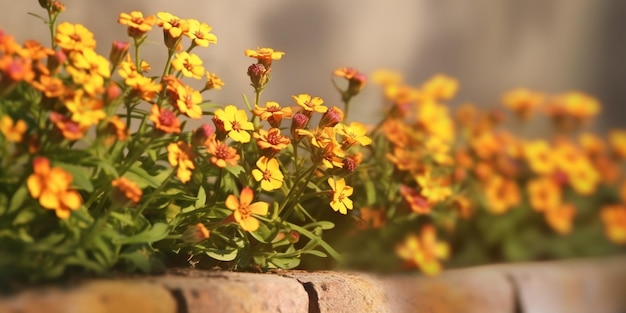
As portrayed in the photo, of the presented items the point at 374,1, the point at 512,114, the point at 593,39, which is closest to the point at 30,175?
the point at 374,1

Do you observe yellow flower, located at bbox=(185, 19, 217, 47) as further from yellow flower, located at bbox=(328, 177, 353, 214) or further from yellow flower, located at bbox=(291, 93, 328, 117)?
yellow flower, located at bbox=(328, 177, 353, 214)

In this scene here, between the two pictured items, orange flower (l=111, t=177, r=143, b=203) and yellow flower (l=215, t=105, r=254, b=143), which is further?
yellow flower (l=215, t=105, r=254, b=143)

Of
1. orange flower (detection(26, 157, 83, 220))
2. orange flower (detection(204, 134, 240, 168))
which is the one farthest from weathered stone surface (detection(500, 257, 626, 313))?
orange flower (detection(26, 157, 83, 220))

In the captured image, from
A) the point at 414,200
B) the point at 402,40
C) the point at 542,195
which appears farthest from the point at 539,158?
the point at 414,200

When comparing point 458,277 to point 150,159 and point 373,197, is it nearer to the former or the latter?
point 373,197

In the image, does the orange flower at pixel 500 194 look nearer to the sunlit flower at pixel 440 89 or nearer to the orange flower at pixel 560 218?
the orange flower at pixel 560 218

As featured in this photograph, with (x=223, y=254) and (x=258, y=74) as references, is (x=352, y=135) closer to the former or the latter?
(x=258, y=74)
